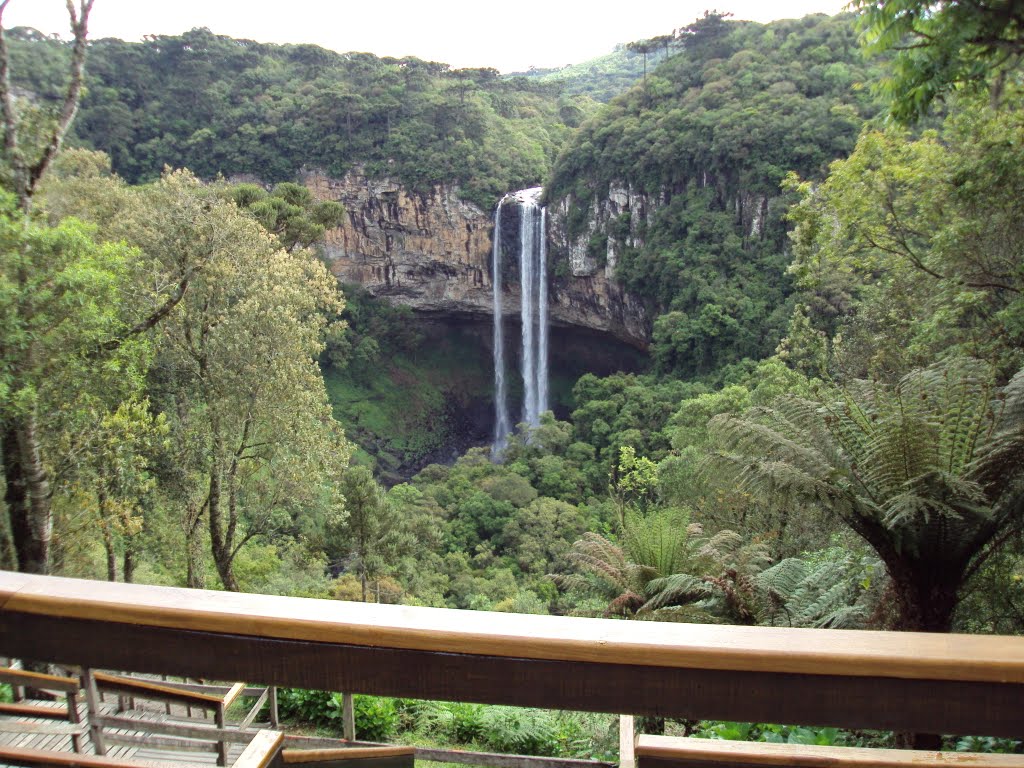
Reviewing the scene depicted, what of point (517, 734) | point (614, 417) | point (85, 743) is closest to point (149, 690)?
point (85, 743)

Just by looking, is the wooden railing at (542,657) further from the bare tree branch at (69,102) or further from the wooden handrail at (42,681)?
the bare tree branch at (69,102)

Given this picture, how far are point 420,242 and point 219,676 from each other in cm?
3557

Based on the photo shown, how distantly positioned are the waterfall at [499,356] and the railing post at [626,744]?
32865 millimetres

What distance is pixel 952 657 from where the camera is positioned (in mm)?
967

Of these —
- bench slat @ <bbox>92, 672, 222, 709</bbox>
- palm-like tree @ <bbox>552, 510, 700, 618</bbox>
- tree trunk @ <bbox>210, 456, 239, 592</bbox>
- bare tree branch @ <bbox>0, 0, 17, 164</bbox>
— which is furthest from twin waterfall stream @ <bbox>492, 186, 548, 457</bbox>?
bench slat @ <bbox>92, 672, 222, 709</bbox>

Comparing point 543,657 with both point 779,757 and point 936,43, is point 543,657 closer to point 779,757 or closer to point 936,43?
point 779,757

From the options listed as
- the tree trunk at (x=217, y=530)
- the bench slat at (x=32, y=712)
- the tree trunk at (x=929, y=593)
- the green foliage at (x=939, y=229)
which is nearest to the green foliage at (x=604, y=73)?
the green foliage at (x=939, y=229)

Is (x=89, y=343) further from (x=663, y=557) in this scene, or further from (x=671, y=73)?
(x=671, y=73)

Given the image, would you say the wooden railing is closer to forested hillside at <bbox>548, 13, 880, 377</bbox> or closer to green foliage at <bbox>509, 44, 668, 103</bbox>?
forested hillside at <bbox>548, 13, 880, 377</bbox>

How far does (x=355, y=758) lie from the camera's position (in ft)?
3.98

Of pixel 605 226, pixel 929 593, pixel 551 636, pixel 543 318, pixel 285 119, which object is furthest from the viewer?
pixel 285 119

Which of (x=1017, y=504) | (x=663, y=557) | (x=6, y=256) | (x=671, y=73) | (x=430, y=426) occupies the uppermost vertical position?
(x=671, y=73)

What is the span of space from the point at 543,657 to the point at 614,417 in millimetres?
23909

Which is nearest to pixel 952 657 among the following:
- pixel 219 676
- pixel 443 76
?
pixel 219 676
